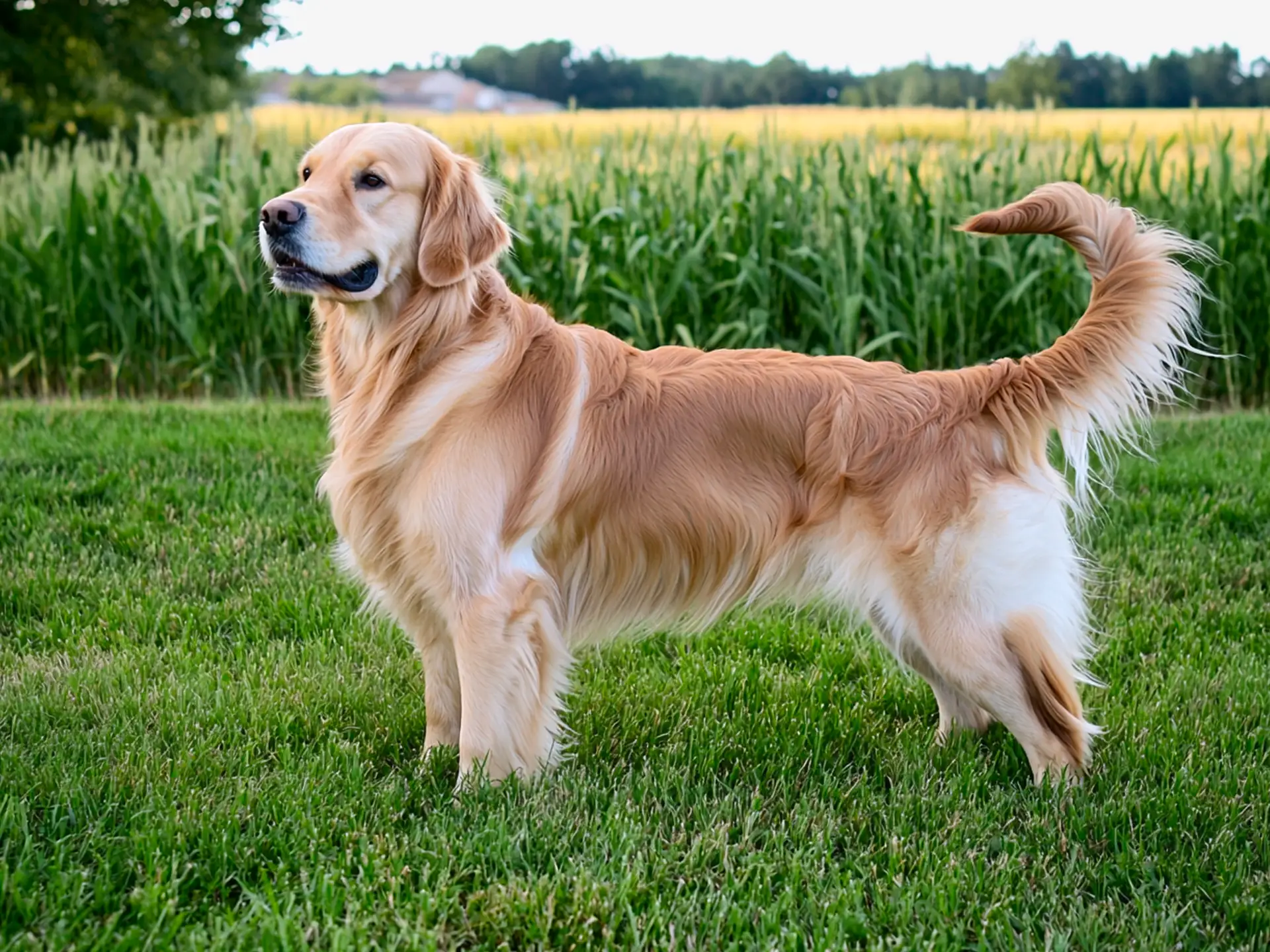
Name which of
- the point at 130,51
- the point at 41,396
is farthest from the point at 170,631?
the point at 130,51

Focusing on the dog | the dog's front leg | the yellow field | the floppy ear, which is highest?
the yellow field

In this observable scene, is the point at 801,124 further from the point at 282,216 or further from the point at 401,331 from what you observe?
the point at 282,216

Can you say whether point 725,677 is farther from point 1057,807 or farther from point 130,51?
point 130,51

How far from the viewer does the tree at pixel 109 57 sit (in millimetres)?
18047

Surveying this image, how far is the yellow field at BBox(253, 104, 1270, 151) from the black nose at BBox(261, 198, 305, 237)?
547 cm

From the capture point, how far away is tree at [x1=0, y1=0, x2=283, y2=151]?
18.0 metres

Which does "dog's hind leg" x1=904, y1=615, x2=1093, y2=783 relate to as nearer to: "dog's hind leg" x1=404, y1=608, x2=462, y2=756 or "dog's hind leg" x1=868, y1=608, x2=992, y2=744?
"dog's hind leg" x1=868, y1=608, x2=992, y2=744

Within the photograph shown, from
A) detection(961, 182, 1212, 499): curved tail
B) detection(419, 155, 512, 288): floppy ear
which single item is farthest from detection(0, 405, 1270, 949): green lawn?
detection(419, 155, 512, 288): floppy ear

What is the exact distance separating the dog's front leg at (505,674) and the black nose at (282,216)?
1.06m

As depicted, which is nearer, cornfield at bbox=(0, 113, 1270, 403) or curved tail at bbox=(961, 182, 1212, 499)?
curved tail at bbox=(961, 182, 1212, 499)

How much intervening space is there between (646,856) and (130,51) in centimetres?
2043

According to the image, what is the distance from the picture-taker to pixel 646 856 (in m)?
2.48

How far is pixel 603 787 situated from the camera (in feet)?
9.48

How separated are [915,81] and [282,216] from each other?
106 feet
